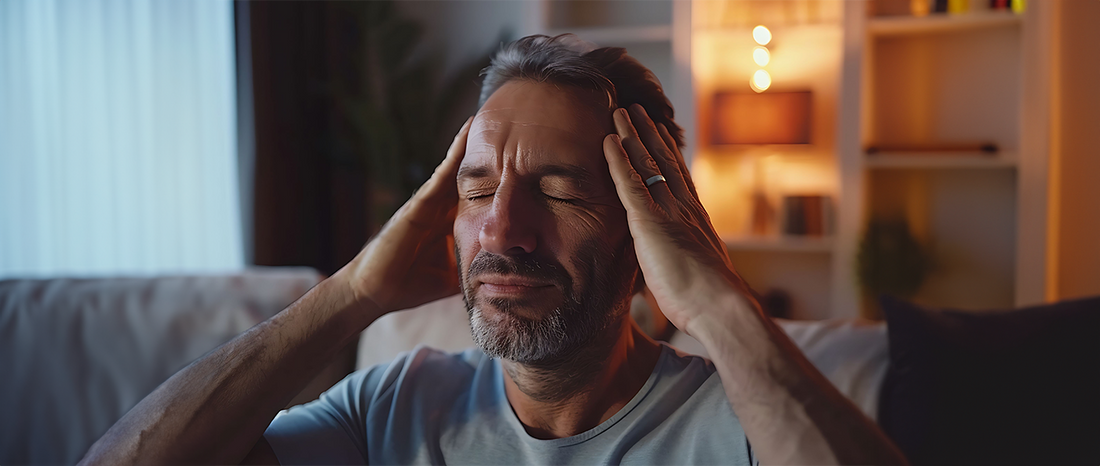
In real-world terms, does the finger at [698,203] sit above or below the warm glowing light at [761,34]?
below

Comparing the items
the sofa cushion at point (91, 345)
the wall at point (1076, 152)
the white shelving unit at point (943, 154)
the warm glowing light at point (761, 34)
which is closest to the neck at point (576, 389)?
the sofa cushion at point (91, 345)

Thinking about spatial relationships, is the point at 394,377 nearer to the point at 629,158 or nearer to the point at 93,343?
the point at 629,158

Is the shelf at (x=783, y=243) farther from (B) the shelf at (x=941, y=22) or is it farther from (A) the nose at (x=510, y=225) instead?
(A) the nose at (x=510, y=225)

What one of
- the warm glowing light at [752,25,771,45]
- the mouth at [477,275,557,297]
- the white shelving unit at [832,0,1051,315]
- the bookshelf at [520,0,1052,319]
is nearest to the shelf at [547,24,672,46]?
the bookshelf at [520,0,1052,319]

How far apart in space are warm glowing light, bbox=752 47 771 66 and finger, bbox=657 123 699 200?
259 centimetres

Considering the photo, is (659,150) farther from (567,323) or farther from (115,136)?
(115,136)

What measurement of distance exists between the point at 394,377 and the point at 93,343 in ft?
3.80

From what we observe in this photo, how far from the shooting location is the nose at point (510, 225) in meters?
0.90

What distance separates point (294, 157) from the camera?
348 centimetres

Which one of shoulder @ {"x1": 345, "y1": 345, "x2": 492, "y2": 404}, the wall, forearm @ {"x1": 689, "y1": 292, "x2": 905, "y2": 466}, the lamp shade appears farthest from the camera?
the lamp shade

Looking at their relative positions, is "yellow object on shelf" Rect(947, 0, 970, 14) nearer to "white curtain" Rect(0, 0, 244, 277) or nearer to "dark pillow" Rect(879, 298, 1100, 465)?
"dark pillow" Rect(879, 298, 1100, 465)

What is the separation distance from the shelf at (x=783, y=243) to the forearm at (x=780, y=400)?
8.65 ft

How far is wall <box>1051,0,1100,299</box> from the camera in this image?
2.90 meters

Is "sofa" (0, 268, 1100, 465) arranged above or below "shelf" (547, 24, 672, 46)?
below
